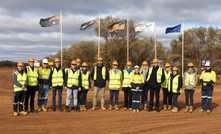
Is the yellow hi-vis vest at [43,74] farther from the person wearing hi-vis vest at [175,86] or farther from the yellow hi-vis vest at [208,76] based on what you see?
the yellow hi-vis vest at [208,76]

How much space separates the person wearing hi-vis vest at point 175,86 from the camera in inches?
366

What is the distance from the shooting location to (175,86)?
9.33 m

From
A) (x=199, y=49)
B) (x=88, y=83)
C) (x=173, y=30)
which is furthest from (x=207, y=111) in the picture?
(x=199, y=49)

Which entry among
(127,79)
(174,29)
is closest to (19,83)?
(127,79)

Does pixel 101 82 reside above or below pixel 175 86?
above

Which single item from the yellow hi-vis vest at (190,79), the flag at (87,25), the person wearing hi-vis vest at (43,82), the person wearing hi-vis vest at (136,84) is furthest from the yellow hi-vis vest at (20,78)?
the flag at (87,25)

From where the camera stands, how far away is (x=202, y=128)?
686 centimetres

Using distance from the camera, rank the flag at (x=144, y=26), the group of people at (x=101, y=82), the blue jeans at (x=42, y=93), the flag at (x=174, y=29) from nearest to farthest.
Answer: the group of people at (x=101, y=82) → the blue jeans at (x=42, y=93) → the flag at (x=144, y=26) → the flag at (x=174, y=29)

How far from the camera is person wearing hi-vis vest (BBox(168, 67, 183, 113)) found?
30.5 feet

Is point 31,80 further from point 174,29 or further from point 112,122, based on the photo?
point 174,29

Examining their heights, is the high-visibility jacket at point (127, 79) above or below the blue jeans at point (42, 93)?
above

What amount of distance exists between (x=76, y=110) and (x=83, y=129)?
8.80 feet

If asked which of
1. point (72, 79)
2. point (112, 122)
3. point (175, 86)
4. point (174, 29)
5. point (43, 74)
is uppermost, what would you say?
point (174, 29)

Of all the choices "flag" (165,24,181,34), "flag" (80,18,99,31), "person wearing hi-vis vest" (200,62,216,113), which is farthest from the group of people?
"flag" (165,24,181,34)
